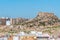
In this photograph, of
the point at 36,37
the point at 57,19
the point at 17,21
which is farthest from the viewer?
the point at 17,21

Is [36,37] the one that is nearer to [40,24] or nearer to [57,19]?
[40,24]

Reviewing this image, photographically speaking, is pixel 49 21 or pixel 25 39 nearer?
pixel 25 39

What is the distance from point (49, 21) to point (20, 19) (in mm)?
7930

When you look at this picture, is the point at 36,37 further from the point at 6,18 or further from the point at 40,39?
the point at 6,18

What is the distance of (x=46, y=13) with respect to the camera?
38.5 metres

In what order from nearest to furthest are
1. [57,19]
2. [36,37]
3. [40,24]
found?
[36,37], [40,24], [57,19]

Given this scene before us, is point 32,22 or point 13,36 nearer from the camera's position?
point 13,36

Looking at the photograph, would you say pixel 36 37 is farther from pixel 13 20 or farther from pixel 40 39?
pixel 13 20

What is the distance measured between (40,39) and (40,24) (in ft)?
52.4

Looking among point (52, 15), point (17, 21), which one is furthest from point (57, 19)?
point (17, 21)

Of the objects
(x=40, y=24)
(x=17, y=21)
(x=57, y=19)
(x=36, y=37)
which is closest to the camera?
(x=36, y=37)

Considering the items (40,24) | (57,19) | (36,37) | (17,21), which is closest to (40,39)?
(36,37)

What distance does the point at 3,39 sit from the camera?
21.3 metres

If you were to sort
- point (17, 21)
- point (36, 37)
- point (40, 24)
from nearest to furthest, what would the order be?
point (36, 37), point (40, 24), point (17, 21)
